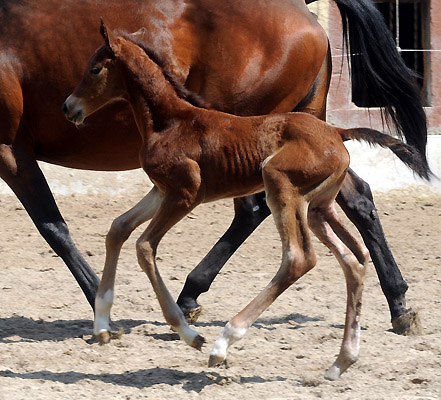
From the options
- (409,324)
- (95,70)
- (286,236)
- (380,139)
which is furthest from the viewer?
(409,324)

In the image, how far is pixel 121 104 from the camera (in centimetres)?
493

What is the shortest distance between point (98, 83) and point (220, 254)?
5.13ft

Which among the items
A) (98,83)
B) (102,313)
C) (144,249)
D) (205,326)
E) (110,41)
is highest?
(110,41)

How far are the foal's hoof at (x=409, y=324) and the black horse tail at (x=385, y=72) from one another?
1.12 meters

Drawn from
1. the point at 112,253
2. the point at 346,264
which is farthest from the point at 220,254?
the point at 346,264

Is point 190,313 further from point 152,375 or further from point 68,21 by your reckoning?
point 68,21

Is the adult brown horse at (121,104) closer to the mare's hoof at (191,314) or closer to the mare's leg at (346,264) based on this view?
the mare's hoof at (191,314)

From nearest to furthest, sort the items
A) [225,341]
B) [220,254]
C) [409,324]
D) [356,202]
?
[225,341] < [409,324] < [356,202] < [220,254]

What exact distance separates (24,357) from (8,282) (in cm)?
166

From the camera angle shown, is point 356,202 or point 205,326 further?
point 356,202

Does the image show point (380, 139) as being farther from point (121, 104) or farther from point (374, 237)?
point (121, 104)

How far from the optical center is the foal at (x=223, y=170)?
12.6ft

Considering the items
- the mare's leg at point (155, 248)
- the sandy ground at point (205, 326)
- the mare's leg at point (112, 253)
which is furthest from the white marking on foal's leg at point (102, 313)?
the mare's leg at point (155, 248)

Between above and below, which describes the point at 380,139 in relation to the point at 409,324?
above
